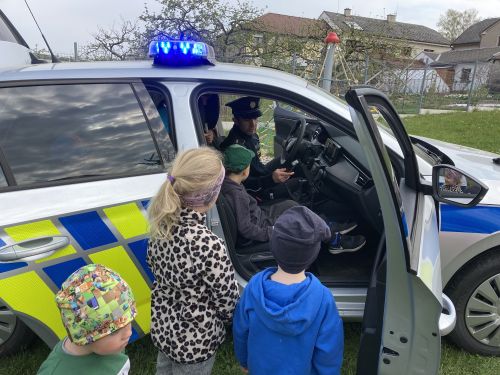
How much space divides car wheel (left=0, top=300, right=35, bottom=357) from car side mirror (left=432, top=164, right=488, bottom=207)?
2.19 meters

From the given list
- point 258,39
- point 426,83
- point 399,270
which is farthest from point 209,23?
point 399,270

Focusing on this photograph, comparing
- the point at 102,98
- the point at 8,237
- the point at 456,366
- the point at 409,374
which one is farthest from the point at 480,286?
the point at 8,237

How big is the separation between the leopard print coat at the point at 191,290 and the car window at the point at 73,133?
0.58m

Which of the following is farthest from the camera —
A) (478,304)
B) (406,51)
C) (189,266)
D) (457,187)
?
(406,51)

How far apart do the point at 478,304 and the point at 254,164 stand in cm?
187

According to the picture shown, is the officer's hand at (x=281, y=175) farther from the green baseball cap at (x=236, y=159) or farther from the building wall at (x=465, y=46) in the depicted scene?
the building wall at (x=465, y=46)

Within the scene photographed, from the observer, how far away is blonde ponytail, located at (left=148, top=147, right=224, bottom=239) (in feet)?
5.29

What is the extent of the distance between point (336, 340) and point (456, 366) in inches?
53.3

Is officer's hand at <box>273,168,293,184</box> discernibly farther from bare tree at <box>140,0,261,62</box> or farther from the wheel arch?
bare tree at <box>140,0,261,62</box>

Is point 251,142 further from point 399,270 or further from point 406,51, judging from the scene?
point 406,51

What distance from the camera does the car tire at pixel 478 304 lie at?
237 centimetres

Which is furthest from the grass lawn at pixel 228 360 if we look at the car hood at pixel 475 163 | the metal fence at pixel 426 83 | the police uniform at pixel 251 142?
the metal fence at pixel 426 83

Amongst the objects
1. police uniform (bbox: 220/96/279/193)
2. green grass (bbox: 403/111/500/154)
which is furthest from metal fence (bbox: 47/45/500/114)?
police uniform (bbox: 220/96/279/193)

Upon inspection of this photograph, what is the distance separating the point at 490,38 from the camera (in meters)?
57.5
